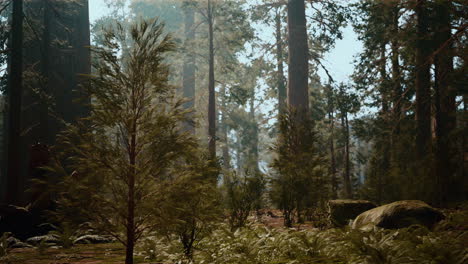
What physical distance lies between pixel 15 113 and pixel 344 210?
29.5ft

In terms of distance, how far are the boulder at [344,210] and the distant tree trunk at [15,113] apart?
8242 mm

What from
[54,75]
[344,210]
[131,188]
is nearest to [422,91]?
[344,210]

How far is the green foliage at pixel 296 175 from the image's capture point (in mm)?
9469

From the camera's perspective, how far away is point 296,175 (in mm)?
9547

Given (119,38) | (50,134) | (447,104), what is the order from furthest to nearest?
(50,134) < (447,104) < (119,38)

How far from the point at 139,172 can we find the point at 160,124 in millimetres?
653

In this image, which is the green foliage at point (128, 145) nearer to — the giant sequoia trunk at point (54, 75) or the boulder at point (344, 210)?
the boulder at point (344, 210)

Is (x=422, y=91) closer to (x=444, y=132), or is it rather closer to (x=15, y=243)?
(x=444, y=132)

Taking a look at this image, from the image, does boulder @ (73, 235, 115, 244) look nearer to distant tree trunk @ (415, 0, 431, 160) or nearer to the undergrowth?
the undergrowth

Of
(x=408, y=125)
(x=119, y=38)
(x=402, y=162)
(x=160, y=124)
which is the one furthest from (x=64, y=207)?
(x=408, y=125)

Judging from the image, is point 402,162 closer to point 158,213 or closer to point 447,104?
point 447,104

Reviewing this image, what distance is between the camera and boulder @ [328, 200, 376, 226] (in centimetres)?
945

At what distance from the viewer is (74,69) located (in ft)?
48.9

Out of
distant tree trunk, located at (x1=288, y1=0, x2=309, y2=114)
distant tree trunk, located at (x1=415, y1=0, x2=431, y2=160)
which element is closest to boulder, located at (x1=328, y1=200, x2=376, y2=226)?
distant tree trunk, located at (x1=415, y1=0, x2=431, y2=160)
